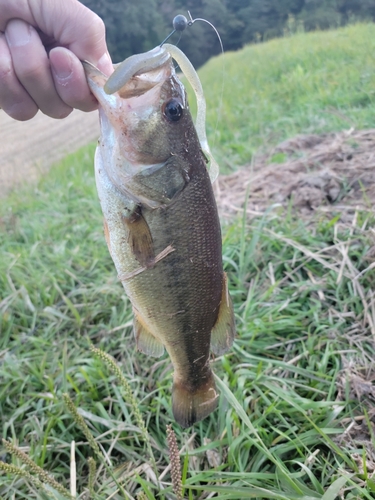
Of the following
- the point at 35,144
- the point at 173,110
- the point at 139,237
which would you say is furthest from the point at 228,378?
the point at 35,144

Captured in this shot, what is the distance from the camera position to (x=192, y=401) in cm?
149

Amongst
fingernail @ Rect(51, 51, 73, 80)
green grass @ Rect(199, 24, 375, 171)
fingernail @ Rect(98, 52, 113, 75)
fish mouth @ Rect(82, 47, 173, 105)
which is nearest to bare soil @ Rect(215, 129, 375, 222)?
green grass @ Rect(199, 24, 375, 171)

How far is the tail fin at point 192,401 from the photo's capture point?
1.48 meters

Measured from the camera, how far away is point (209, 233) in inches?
51.6

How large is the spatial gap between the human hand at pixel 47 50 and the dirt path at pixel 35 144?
6.06 metres

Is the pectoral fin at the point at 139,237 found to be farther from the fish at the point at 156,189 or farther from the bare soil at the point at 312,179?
the bare soil at the point at 312,179

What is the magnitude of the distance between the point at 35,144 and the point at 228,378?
37.8ft

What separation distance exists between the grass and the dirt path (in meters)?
5.02

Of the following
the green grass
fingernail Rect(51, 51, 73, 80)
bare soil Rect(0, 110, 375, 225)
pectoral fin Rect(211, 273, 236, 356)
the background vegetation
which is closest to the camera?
fingernail Rect(51, 51, 73, 80)

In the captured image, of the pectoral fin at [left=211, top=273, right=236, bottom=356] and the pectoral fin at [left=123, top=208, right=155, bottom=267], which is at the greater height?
the pectoral fin at [left=123, top=208, right=155, bottom=267]

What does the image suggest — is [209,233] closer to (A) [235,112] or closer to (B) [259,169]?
(B) [259,169]

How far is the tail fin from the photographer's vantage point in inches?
58.4

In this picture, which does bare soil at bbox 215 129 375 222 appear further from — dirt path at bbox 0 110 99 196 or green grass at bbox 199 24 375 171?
dirt path at bbox 0 110 99 196

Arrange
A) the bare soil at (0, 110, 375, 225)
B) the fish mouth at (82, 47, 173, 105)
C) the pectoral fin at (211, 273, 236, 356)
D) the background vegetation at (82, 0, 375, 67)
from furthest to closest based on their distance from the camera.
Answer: the background vegetation at (82, 0, 375, 67) < the bare soil at (0, 110, 375, 225) < the pectoral fin at (211, 273, 236, 356) < the fish mouth at (82, 47, 173, 105)
